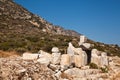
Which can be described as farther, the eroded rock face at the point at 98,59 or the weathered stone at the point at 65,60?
the eroded rock face at the point at 98,59

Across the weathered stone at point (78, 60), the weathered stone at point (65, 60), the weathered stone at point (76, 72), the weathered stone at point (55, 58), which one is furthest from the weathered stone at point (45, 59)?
the weathered stone at point (78, 60)

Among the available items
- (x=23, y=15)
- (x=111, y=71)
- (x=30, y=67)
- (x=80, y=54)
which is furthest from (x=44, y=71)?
(x=23, y=15)

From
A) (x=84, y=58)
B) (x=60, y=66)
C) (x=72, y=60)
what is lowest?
(x=60, y=66)

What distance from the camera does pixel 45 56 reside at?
871 inches

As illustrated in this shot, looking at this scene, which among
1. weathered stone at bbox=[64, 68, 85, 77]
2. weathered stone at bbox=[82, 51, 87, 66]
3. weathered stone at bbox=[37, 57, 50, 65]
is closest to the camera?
weathered stone at bbox=[37, 57, 50, 65]

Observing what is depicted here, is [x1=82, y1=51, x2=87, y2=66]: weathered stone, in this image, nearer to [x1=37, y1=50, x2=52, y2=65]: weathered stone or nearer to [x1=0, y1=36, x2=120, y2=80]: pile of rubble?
[x1=0, y1=36, x2=120, y2=80]: pile of rubble

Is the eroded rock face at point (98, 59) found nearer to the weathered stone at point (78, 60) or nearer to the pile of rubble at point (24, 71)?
the weathered stone at point (78, 60)

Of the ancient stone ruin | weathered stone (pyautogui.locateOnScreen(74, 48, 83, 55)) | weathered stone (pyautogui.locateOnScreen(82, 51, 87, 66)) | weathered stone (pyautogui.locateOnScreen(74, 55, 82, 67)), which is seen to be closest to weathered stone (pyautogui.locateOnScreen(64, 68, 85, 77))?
the ancient stone ruin

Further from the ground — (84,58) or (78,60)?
(84,58)

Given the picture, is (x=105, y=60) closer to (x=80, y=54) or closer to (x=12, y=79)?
(x=80, y=54)

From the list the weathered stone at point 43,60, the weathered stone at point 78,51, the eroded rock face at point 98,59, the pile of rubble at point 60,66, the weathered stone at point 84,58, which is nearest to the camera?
the pile of rubble at point 60,66

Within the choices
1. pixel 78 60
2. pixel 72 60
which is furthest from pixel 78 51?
pixel 72 60

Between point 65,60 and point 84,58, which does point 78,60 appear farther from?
point 65,60

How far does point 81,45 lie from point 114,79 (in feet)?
14.6
